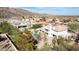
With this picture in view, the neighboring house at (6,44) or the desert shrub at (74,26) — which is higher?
the desert shrub at (74,26)

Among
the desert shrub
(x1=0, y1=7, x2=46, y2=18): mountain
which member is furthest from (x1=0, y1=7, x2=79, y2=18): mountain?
the desert shrub

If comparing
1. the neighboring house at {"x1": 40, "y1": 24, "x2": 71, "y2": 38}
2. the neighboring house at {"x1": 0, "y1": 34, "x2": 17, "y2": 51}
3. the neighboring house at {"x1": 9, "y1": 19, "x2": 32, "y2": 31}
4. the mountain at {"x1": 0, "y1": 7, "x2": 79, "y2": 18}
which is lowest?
the neighboring house at {"x1": 0, "y1": 34, "x2": 17, "y2": 51}

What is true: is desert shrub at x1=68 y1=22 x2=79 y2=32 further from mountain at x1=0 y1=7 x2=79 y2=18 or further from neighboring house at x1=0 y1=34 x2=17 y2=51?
neighboring house at x1=0 y1=34 x2=17 y2=51

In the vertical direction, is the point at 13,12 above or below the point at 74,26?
above

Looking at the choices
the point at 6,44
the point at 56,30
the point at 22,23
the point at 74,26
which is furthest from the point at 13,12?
the point at 74,26

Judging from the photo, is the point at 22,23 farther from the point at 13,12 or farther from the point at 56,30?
the point at 56,30

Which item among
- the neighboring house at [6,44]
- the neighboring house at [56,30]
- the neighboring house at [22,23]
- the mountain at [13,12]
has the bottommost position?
the neighboring house at [6,44]

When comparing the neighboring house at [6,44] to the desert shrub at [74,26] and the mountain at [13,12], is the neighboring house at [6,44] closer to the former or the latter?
the mountain at [13,12]

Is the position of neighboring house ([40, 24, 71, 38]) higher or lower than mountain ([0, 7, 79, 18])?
lower

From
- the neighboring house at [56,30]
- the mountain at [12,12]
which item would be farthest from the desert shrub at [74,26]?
the mountain at [12,12]

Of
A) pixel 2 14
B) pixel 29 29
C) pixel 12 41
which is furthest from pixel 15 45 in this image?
pixel 2 14

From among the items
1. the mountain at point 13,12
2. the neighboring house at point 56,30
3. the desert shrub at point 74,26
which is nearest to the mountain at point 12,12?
the mountain at point 13,12
